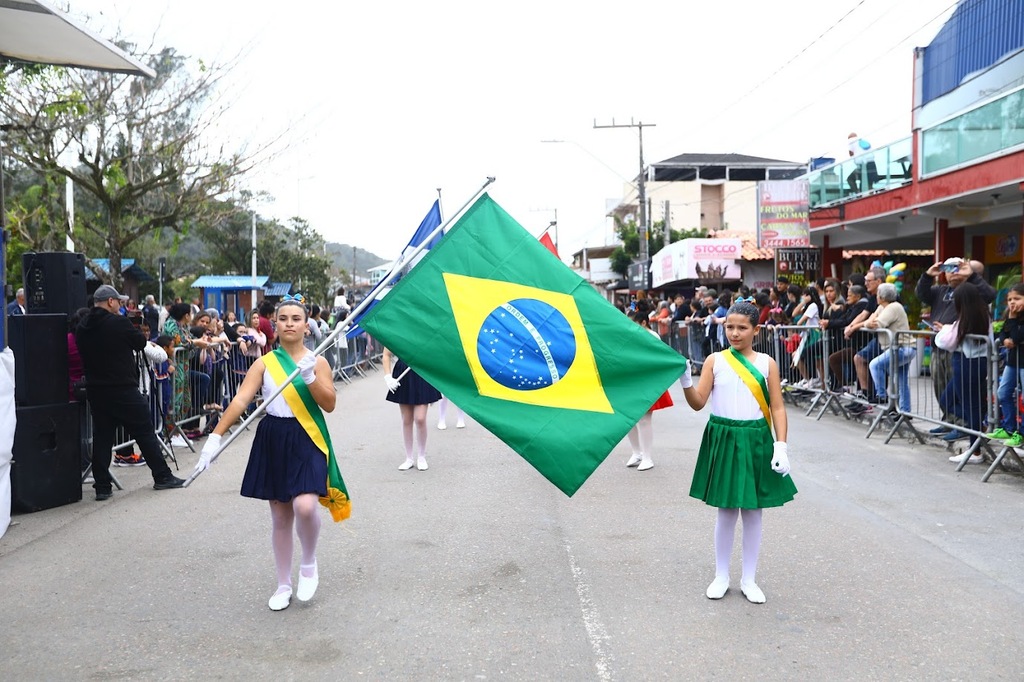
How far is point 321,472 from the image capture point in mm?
5277

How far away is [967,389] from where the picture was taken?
32.3 ft

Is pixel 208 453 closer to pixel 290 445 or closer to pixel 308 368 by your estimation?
pixel 290 445

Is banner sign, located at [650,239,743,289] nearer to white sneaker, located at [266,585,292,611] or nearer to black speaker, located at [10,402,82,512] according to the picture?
black speaker, located at [10,402,82,512]

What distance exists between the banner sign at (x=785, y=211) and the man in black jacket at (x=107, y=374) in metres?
21.3

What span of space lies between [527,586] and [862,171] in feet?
64.8

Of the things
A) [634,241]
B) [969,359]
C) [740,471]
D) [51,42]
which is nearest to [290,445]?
[740,471]

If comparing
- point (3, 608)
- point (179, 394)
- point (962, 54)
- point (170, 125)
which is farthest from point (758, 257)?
point (3, 608)

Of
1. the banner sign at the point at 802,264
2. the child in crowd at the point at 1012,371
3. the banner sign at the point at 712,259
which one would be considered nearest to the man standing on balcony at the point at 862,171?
the banner sign at the point at 802,264

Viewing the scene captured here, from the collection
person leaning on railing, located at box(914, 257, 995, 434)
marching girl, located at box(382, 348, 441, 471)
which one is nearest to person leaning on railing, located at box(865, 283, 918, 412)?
person leaning on railing, located at box(914, 257, 995, 434)

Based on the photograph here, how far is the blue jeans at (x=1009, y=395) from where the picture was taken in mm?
8930

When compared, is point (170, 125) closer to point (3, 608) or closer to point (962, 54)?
point (3, 608)

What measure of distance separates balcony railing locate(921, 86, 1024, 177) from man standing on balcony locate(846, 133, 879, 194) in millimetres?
2541

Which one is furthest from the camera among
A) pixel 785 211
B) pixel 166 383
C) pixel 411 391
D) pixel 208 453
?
pixel 785 211

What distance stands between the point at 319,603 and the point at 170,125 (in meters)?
16.4
